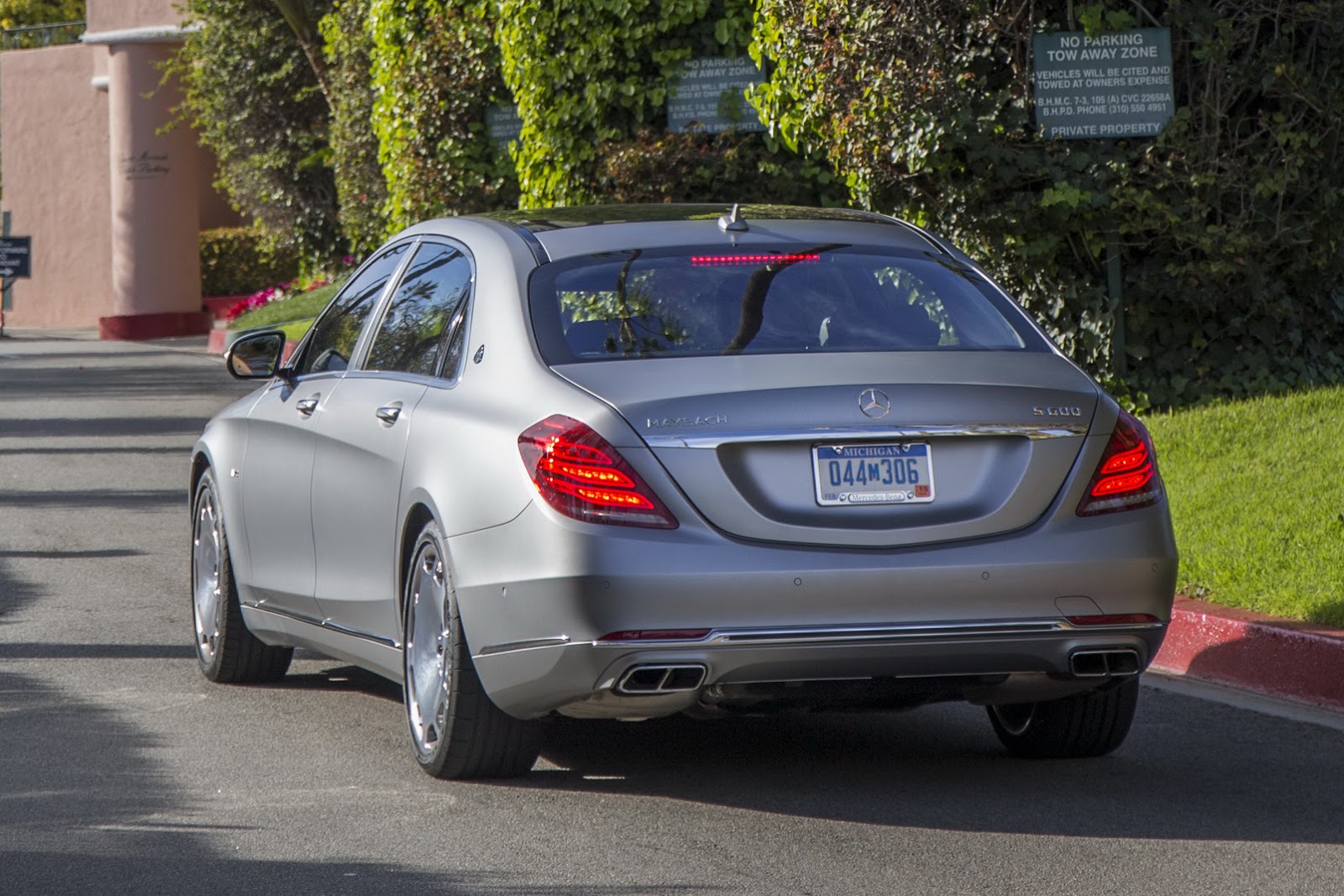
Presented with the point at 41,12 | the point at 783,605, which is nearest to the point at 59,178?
the point at 41,12

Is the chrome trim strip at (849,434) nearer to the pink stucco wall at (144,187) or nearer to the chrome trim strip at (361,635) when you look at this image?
the chrome trim strip at (361,635)

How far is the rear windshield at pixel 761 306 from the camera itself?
18.9 feet

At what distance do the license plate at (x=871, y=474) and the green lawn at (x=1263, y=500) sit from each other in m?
2.57

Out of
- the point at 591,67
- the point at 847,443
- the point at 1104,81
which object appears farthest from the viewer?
the point at 591,67

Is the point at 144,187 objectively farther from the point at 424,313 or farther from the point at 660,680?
the point at 660,680

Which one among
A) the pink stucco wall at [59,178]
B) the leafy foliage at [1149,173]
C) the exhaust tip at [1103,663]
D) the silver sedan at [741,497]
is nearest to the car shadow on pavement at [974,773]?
the silver sedan at [741,497]

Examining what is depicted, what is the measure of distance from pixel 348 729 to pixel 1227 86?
7.38 meters

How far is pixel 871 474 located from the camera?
17.5ft

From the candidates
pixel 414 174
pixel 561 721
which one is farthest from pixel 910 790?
pixel 414 174


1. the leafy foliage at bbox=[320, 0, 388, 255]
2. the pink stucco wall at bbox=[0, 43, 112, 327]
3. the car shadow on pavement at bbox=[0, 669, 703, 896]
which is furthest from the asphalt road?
the pink stucco wall at bbox=[0, 43, 112, 327]

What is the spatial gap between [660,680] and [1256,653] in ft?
9.51

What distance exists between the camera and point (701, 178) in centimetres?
1728

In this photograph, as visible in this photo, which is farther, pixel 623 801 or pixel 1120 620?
pixel 623 801

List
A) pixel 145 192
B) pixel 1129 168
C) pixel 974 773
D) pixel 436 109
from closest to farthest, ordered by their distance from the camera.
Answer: pixel 974 773 < pixel 1129 168 < pixel 436 109 < pixel 145 192
